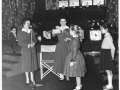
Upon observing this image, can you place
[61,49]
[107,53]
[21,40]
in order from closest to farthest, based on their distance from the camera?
1. [107,53]
2. [21,40]
3. [61,49]

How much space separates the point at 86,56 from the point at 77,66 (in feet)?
1.43

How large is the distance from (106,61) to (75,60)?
50 cm

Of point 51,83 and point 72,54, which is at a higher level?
point 72,54

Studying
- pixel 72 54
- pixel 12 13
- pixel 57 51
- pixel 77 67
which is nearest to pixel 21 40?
pixel 12 13

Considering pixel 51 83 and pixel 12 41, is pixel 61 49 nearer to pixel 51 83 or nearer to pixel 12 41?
pixel 51 83

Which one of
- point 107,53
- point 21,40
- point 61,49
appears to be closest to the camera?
point 107,53

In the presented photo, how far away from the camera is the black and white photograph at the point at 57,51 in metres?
3.35

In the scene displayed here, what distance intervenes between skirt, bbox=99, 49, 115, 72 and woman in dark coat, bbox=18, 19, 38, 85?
112 centimetres

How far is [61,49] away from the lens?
381 cm

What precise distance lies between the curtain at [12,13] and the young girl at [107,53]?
134 centimetres

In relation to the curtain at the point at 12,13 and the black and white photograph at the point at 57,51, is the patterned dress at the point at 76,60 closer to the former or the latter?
the black and white photograph at the point at 57,51

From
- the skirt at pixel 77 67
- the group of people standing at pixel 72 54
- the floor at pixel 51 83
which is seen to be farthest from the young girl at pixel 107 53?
the skirt at pixel 77 67

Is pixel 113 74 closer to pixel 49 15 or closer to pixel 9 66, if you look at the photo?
pixel 9 66

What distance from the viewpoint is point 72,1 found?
515 cm
